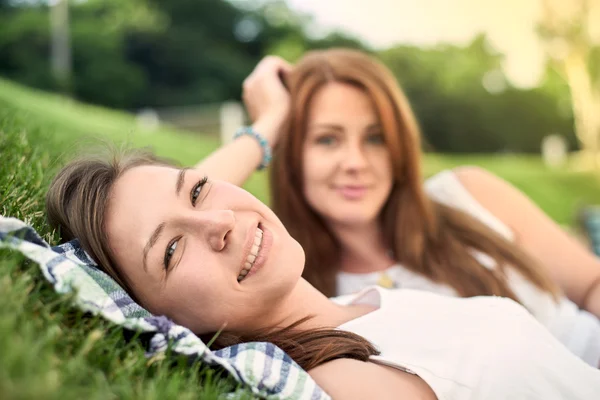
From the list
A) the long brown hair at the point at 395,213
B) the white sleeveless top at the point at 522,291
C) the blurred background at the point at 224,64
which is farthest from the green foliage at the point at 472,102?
the long brown hair at the point at 395,213

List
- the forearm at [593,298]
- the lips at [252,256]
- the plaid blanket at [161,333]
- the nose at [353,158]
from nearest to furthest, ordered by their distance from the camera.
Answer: the plaid blanket at [161,333]
the lips at [252,256]
the nose at [353,158]
the forearm at [593,298]

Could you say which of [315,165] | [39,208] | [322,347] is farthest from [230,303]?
[315,165]

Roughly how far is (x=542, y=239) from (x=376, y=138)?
49.9 inches

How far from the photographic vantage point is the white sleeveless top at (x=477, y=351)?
217 cm

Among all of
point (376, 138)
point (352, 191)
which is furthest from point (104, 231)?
point (376, 138)

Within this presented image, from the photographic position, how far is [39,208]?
103 inches

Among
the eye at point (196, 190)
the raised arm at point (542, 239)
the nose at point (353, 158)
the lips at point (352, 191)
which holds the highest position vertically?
the eye at point (196, 190)

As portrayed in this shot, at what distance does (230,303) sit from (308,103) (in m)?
2.13

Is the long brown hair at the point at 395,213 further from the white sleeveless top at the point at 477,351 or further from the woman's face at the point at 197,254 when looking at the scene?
Answer: the woman's face at the point at 197,254

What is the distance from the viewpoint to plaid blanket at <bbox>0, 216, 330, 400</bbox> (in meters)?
1.79

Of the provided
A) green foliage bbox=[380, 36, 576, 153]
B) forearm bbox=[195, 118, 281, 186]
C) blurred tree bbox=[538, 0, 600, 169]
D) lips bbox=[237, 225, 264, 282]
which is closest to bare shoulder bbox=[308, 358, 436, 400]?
lips bbox=[237, 225, 264, 282]

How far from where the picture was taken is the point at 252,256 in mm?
2268

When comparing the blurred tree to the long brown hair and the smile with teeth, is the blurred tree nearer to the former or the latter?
the long brown hair

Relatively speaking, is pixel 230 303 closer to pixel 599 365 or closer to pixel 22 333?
pixel 22 333
